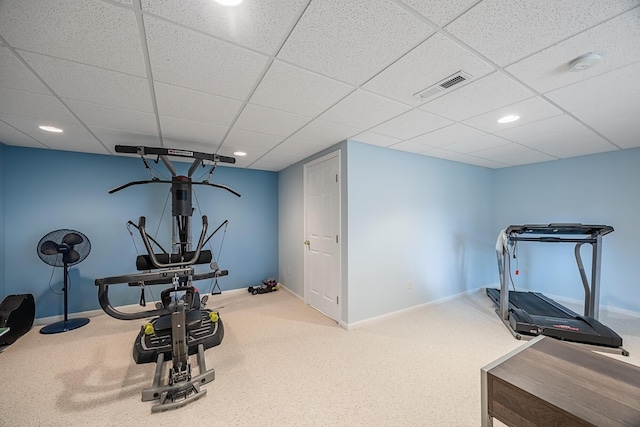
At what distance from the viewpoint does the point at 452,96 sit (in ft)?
6.23

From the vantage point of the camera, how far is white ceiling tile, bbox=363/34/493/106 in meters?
1.35

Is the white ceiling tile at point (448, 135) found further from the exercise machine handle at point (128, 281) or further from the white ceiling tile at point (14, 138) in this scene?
the white ceiling tile at point (14, 138)

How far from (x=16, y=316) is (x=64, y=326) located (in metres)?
0.44

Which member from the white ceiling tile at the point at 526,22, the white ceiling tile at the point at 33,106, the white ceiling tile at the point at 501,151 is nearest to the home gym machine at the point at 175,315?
the white ceiling tile at the point at 33,106

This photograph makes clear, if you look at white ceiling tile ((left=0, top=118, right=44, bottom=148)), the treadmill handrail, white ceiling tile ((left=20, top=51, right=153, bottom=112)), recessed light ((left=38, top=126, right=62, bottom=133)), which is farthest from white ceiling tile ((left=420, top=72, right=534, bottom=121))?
white ceiling tile ((left=0, top=118, right=44, bottom=148))

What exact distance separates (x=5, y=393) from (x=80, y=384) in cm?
46

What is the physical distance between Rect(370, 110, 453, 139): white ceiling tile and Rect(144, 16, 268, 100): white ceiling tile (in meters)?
1.40

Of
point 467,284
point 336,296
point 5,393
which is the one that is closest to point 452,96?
point 336,296

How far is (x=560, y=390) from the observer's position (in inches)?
41.1

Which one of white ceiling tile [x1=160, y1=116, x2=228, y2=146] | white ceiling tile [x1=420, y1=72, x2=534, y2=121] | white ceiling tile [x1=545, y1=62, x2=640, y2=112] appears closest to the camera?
white ceiling tile [x1=545, y1=62, x2=640, y2=112]

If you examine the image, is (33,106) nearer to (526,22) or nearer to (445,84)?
(445,84)

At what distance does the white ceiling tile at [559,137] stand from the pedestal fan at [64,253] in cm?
530

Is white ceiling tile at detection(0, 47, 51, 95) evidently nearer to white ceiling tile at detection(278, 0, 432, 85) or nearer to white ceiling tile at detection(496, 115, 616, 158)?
white ceiling tile at detection(278, 0, 432, 85)

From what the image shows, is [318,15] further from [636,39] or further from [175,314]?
[175,314]
